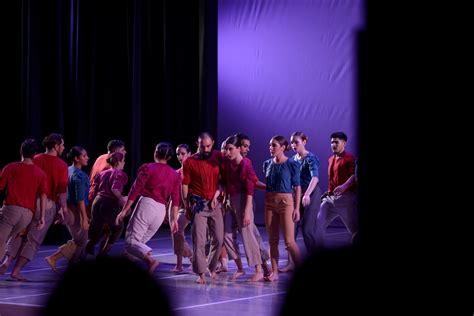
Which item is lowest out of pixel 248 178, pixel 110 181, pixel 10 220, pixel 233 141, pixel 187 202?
pixel 10 220

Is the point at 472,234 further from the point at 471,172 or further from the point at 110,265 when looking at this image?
the point at 110,265

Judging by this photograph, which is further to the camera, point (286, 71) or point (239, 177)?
point (286, 71)

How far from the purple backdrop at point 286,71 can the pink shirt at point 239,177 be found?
5788mm

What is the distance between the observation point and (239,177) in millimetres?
8625

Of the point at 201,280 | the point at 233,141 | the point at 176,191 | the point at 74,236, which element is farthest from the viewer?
the point at 74,236

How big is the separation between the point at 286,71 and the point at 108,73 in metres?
3.26

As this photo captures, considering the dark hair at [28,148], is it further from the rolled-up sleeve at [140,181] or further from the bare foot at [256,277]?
the bare foot at [256,277]

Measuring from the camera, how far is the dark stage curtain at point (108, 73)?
12930 mm

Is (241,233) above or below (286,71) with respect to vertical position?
below

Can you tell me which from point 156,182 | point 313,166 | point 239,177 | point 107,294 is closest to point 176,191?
point 156,182

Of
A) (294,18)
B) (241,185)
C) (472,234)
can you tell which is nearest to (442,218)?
(472,234)

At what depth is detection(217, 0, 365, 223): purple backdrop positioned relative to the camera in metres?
14.6

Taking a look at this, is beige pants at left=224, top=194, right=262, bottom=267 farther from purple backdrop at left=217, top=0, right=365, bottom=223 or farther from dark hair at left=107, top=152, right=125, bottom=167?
purple backdrop at left=217, top=0, right=365, bottom=223

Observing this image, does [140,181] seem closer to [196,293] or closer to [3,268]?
[196,293]
